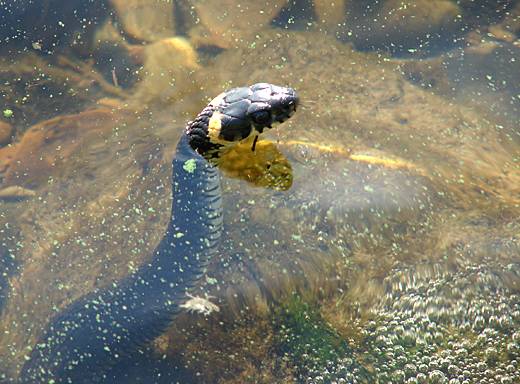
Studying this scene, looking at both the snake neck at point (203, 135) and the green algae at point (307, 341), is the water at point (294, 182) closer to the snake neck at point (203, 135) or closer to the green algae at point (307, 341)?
the green algae at point (307, 341)

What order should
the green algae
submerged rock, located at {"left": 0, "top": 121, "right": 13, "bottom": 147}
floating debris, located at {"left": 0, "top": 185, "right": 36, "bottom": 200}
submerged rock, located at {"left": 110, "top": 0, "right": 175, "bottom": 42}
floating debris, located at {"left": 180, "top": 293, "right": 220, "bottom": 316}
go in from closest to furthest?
the green algae < floating debris, located at {"left": 180, "top": 293, "right": 220, "bottom": 316} < floating debris, located at {"left": 0, "top": 185, "right": 36, "bottom": 200} < submerged rock, located at {"left": 0, "top": 121, "right": 13, "bottom": 147} < submerged rock, located at {"left": 110, "top": 0, "right": 175, "bottom": 42}

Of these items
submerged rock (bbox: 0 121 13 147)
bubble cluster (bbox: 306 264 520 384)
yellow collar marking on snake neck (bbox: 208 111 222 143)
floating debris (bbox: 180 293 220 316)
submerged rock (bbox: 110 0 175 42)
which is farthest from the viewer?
submerged rock (bbox: 110 0 175 42)

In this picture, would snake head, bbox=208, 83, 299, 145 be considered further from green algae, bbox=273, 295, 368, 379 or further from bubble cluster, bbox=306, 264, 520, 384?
bubble cluster, bbox=306, 264, 520, 384

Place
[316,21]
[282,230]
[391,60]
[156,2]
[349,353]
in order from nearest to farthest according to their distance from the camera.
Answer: [349,353] → [282,230] → [391,60] → [316,21] → [156,2]

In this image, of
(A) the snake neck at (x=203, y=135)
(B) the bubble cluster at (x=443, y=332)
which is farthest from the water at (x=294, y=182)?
(A) the snake neck at (x=203, y=135)

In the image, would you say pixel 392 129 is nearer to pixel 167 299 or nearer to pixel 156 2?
pixel 167 299

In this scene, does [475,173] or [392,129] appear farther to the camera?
[392,129]

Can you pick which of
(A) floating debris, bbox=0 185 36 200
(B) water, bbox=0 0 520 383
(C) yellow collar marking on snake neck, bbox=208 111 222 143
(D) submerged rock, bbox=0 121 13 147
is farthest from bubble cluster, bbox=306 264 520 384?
(D) submerged rock, bbox=0 121 13 147

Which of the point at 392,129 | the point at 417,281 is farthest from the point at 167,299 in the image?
the point at 392,129
